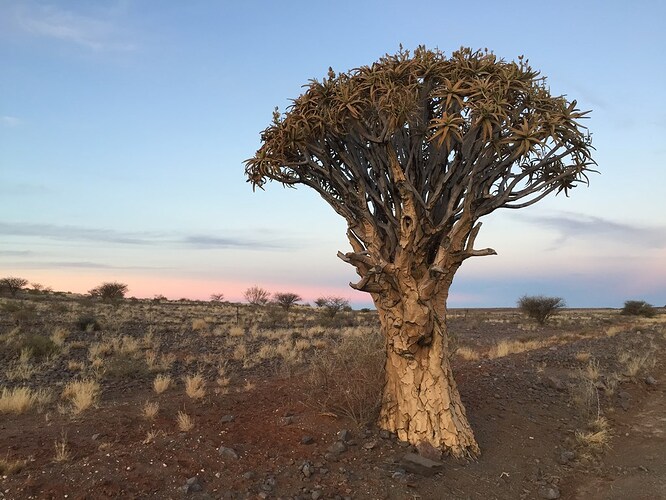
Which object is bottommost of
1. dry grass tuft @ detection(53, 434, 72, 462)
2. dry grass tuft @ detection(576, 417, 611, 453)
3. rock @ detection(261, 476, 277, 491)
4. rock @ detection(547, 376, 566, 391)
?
dry grass tuft @ detection(576, 417, 611, 453)

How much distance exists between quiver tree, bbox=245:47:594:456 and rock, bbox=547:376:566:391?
17.2 feet

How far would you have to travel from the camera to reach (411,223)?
6770mm

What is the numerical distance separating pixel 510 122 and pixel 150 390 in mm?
9463

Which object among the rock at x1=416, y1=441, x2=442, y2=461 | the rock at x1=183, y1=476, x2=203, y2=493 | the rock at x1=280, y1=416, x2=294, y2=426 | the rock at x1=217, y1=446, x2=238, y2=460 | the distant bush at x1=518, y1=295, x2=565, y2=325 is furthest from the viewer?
the distant bush at x1=518, y1=295, x2=565, y2=325

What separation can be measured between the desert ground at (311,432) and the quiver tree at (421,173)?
81 centimetres

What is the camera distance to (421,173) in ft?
23.6

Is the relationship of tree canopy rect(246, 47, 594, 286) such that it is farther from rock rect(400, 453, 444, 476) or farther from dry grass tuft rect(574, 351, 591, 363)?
dry grass tuft rect(574, 351, 591, 363)

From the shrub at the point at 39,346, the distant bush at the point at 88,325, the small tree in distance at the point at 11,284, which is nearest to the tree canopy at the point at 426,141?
the shrub at the point at 39,346

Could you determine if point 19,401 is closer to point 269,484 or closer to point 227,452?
point 227,452

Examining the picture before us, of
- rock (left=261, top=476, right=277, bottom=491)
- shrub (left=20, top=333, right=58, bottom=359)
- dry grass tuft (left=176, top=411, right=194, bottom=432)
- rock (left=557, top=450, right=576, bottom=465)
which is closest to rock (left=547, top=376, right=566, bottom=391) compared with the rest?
rock (left=557, top=450, right=576, bottom=465)

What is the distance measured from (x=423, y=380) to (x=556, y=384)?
232 inches

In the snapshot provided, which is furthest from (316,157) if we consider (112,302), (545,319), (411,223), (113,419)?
(112,302)

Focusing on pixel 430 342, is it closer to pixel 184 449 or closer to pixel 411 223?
pixel 411 223

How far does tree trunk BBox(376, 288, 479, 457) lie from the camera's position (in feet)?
22.1
